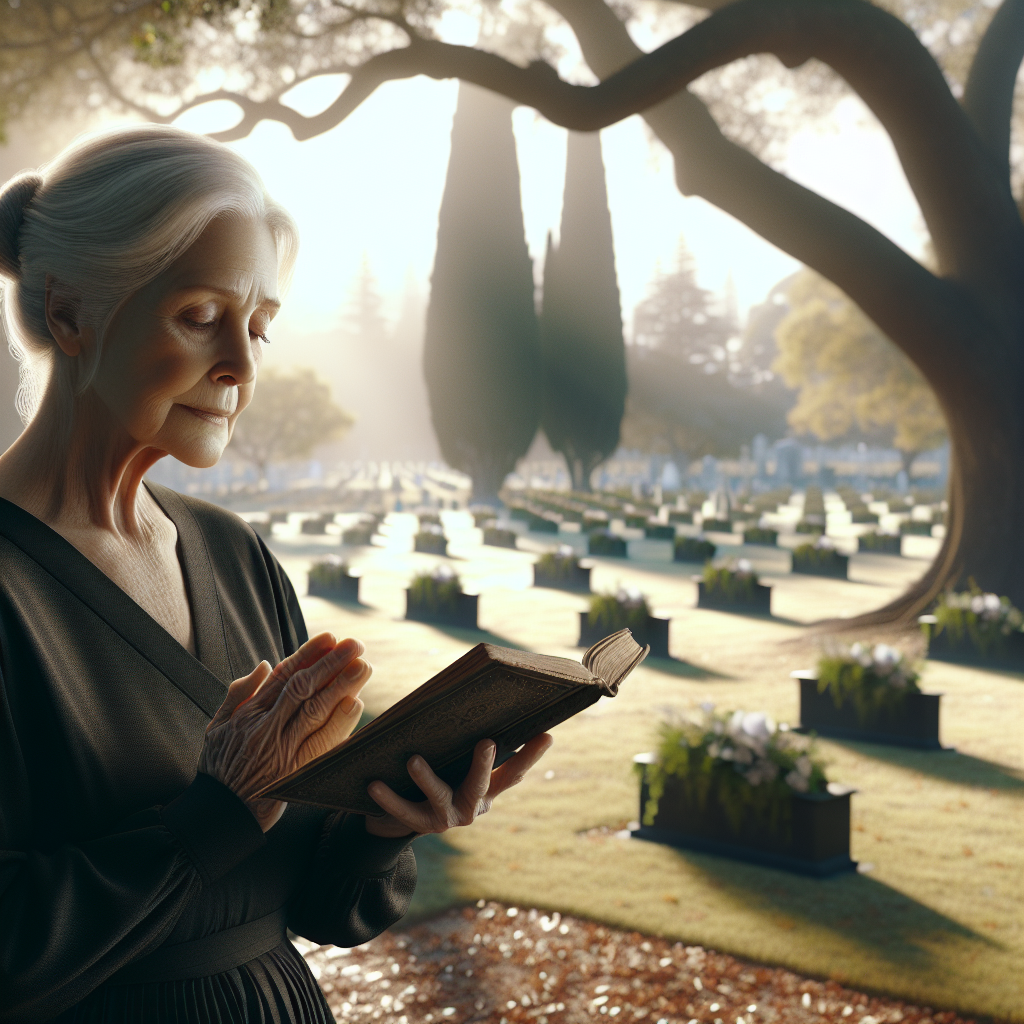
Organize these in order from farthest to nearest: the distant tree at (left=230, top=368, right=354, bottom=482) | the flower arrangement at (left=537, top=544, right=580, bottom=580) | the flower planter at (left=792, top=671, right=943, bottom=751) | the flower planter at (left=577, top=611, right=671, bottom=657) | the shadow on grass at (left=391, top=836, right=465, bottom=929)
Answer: the distant tree at (left=230, top=368, right=354, bottom=482) < the flower arrangement at (left=537, top=544, right=580, bottom=580) < the flower planter at (left=577, top=611, right=671, bottom=657) < the flower planter at (left=792, top=671, right=943, bottom=751) < the shadow on grass at (left=391, top=836, right=465, bottom=929)

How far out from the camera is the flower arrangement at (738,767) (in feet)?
16.7

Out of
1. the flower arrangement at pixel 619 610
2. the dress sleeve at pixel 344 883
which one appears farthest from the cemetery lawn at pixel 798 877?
the dress sleeve at pixel 344 883

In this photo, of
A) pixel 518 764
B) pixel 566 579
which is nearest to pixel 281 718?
pixel 518 764

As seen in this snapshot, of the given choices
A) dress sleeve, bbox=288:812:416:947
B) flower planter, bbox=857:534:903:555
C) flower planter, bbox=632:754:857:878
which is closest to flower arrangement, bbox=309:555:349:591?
flower planter, bbox=632:754:857:878

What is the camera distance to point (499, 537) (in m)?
22.2

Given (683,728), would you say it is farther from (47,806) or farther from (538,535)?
(538,535)

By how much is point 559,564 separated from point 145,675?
14449mm

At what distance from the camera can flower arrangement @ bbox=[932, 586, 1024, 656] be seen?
10.5 meters

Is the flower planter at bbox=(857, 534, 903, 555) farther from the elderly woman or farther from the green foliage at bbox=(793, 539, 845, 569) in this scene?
the elderly woman

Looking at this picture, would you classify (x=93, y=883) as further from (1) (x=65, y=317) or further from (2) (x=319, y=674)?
(1) (x=65, y=317)

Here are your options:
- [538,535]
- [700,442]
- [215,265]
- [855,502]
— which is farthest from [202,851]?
[700,442]

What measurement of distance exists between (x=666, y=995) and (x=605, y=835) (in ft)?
5.45

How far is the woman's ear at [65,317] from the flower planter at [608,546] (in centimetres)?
1885

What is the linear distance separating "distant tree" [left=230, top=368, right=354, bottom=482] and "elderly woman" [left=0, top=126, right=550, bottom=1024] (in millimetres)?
38455
